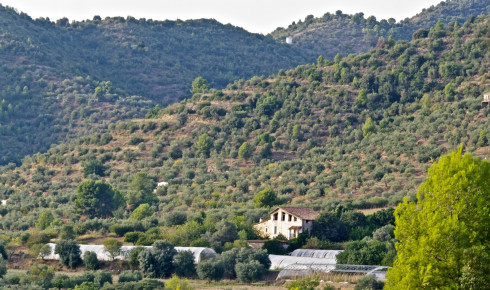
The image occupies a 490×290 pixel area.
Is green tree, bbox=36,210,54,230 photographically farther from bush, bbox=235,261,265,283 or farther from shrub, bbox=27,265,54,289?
bush, bbox=235,261,265,283

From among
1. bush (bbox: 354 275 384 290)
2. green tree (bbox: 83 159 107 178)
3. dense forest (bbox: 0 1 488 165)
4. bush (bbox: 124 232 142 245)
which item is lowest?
bush (bbox: 354 275 384 290)

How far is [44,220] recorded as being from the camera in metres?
75.9

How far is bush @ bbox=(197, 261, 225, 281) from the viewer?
5138 centimetres

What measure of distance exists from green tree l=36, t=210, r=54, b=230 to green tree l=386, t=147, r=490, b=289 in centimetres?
5044

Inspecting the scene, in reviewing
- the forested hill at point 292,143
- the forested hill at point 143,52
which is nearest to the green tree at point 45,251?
the forested hill at point 292,143

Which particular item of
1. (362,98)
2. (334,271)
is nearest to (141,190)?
(362,98)

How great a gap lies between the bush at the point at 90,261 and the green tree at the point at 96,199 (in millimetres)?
24472

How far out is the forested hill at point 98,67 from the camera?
453ft

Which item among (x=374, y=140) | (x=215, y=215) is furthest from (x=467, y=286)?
(x=374, y=140)

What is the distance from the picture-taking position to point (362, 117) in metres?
106

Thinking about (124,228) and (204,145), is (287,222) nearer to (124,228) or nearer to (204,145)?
(124,228)

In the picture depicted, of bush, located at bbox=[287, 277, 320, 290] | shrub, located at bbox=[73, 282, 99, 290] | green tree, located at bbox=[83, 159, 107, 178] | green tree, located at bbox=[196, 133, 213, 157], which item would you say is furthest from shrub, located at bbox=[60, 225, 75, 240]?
green tree, located at bbox=[196, 133, 213, 157]

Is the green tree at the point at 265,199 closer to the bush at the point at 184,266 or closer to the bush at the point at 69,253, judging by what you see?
the bush at the point at 69,253

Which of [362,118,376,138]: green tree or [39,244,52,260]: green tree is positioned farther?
[362,118,376,138]: green tree
